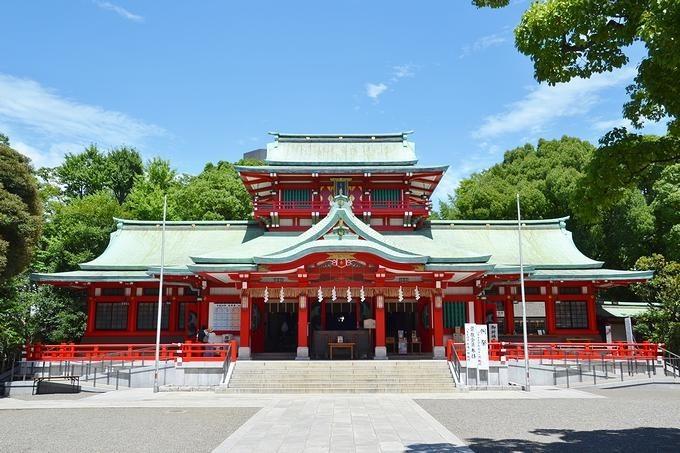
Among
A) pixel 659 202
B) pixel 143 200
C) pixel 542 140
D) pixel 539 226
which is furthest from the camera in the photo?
pixel 542 140

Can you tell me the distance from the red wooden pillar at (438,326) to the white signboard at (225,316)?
962 centimetres

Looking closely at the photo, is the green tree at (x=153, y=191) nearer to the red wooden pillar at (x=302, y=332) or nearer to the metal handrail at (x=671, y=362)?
the red wooden pillar at (x=302, y=332)

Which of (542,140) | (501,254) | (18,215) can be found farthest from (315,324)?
(542,140)

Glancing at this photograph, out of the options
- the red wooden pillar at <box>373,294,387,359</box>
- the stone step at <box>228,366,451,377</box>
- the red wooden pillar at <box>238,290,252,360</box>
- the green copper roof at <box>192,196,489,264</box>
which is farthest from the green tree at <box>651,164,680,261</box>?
the red wooden pillar at <box>238,290,252,360</box>

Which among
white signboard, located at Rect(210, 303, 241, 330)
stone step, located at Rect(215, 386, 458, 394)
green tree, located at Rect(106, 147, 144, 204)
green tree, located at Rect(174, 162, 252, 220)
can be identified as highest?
green tree, located at Rect(106, 147, 144, 204)

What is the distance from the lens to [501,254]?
29.6m

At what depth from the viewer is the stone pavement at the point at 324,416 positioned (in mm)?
10290

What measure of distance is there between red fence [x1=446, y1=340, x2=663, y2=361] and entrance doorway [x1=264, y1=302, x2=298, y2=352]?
360 inches

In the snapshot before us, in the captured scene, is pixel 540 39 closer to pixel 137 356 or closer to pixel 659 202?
pixel 137 356

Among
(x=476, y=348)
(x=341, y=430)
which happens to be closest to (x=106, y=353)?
(x=341, y=430)

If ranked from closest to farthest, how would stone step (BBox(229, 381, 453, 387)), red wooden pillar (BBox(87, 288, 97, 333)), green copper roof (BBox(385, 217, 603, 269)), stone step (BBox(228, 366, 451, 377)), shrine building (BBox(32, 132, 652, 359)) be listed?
1. stone step (BBox(229, 381, 453, 387))
2. stone step (BBox(228, 366, 451, 377))
3. shrine building (BBox(32, 132, 652, 359))
4. red wooden pillar (BBox(87, 288, 97, 333))
5. green copper roof (BBox(385, 217, 603, 269))

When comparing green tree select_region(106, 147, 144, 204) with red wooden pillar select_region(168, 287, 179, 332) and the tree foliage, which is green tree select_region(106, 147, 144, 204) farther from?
red wooden pillar select_region(168, 287, 179, 332)

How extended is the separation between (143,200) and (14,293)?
2321cm

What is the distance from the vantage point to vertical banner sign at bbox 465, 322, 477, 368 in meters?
20.8
